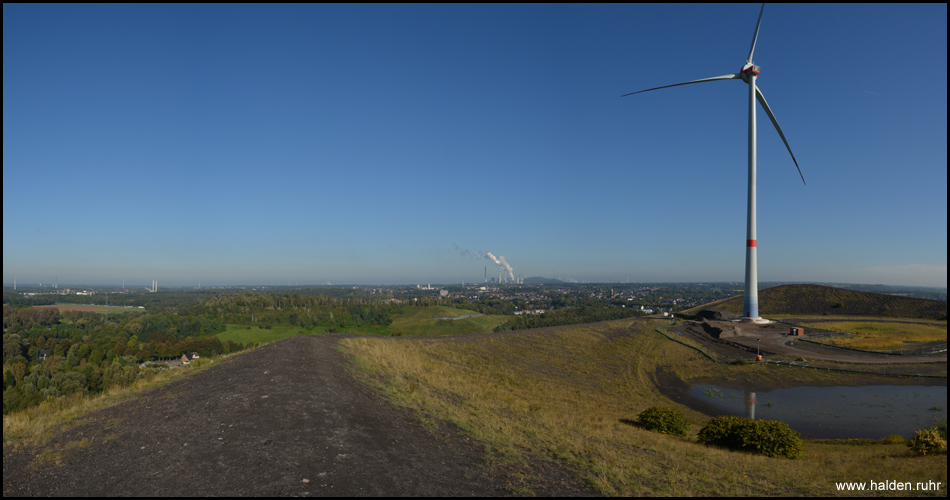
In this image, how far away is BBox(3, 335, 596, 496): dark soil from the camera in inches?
422

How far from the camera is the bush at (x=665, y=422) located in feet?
78.9

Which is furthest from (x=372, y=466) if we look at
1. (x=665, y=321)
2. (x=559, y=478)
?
(x=665, y=321)

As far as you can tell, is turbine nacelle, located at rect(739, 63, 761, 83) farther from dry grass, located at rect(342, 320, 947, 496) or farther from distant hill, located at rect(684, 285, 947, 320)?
distant hill, located at rect(684, 285, 947, 320)

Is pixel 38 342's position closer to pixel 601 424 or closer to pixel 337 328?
pixel 337 328

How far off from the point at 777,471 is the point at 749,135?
59.0 metres

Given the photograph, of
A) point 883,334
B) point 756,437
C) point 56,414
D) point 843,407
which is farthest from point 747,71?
point 56,414

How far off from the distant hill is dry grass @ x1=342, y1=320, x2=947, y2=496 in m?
57.0

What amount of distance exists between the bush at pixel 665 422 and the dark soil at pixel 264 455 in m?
13.6

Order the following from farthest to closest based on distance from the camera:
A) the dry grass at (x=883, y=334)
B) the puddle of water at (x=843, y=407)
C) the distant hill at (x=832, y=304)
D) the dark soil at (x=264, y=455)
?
the distant hill at (x=832, y=304), the dry grass at (x=883, y=334), the puddle of water at (x=843, y=407), the dark soil at (x=264, y=455)

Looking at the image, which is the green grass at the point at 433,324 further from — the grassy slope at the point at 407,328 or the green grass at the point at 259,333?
the green grass at the point at 259,333

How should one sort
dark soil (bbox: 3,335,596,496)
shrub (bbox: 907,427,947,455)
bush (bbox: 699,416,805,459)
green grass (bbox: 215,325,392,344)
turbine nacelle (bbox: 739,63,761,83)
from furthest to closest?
green grass (bbox: 215,325,392,344) → turbine nacelle (bbox: 739,63,761,83) → bush (bbox: 699,416,805,459) → shrub (bbox: 907,427,947,455) → dark soil (bbox: 3,335,596,496)

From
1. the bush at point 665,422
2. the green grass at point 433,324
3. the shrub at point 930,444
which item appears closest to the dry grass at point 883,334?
the shrub at point 930,444

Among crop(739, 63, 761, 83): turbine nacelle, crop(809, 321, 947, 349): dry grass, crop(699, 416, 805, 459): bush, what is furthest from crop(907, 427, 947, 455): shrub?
crop(739, 63, 761, 83): turbine nacelle

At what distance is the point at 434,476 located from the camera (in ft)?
39.2
